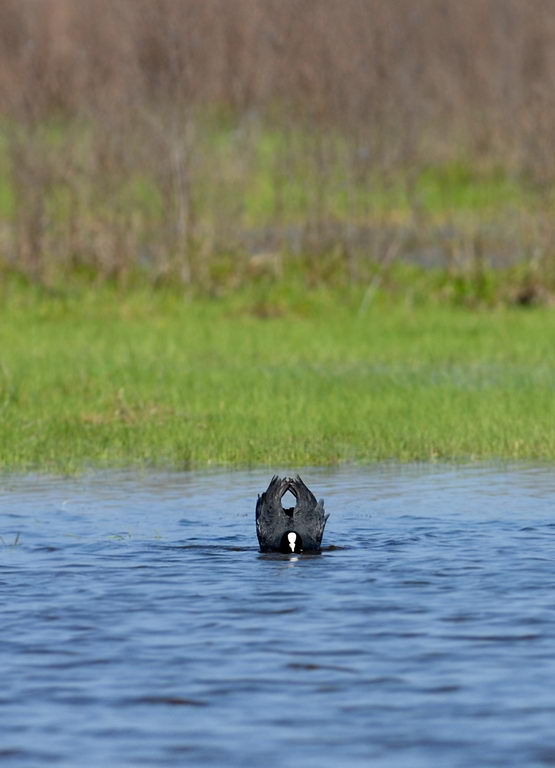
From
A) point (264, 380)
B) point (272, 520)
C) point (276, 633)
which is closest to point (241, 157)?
point (264, 380)

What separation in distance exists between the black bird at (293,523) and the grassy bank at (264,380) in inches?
144

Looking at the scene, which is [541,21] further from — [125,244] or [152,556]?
[152,556]

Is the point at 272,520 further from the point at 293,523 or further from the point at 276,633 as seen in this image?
the point at 276,633

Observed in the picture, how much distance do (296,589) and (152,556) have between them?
3.71ft

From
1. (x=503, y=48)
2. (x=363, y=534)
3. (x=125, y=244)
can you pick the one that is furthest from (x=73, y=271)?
(x=363, y=534)

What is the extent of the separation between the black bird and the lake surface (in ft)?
0.32

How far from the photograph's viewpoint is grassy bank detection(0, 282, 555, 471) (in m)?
13.6

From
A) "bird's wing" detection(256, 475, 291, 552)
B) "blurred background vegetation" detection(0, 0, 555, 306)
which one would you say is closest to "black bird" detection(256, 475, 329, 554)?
"bird's wing" detection(256, 475, 291, 552)

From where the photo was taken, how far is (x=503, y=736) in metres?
6.21

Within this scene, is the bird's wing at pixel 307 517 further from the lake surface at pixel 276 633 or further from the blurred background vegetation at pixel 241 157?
the blurred background vegetation at pixel 241 157

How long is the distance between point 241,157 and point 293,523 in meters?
16.7

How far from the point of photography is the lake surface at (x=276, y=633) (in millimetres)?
6203

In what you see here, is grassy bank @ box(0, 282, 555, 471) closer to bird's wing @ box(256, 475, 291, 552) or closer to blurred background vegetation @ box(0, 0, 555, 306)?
blurred background vegetation @ box(0, 0, 555, 306)

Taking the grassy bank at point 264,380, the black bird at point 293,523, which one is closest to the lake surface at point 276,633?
the black bird at point 293,523
